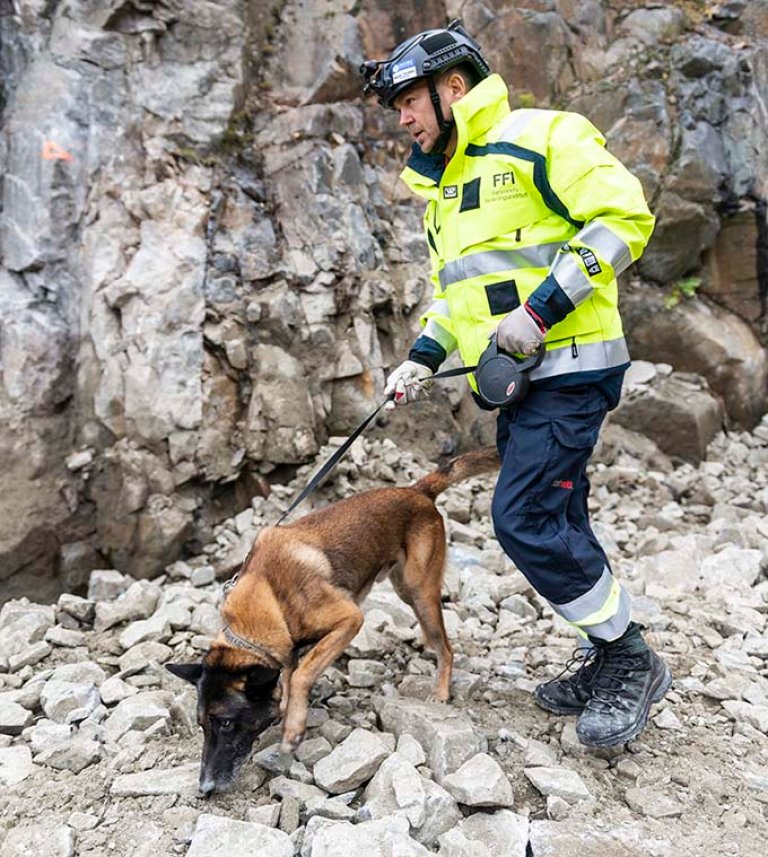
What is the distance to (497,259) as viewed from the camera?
329cm

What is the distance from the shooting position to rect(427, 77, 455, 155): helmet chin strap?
3314mm

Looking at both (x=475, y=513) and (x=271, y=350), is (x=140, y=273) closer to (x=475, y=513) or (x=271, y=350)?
(x=271, y=350)

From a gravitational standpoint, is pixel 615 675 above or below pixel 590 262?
below

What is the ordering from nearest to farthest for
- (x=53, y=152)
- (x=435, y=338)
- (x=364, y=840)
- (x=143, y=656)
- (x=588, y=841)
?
(x=364, y=840)
(x=588, y=841)
(x=435, y=338)
(x=143, y=656)
(x=53, y=152)

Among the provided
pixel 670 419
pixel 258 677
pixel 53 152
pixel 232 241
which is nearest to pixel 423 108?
pixel 258 677

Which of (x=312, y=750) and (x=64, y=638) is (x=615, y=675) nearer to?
(x=312, y=750)

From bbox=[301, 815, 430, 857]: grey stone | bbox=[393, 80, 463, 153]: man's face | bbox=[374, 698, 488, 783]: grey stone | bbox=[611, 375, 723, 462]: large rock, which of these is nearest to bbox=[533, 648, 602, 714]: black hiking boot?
bbox=[374, 698, 488, 783]: grey stone

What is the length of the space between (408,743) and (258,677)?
76 centimetres

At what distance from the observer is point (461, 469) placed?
422cm


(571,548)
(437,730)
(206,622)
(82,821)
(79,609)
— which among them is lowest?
(79,609)

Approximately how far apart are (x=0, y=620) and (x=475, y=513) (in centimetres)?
427

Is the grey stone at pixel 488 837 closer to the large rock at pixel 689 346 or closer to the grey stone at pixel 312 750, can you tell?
the grey stone at pixel 312 750

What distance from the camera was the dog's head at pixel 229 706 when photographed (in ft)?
10.4

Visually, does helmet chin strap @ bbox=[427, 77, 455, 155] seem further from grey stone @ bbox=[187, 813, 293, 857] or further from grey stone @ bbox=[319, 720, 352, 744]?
grey stone @ bbox=[187, 813, 293, 857]
